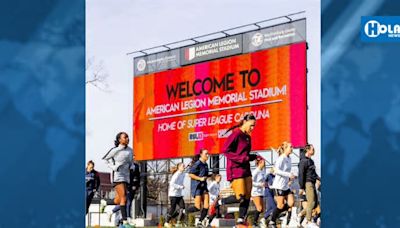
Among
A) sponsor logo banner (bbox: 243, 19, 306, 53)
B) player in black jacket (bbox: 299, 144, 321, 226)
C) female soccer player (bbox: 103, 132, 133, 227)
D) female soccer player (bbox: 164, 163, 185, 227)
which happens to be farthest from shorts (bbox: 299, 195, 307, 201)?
female soccer player (bbox: 103, 132, 133, 227)

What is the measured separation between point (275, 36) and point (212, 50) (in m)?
0.77

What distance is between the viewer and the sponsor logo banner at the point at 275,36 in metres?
7.94

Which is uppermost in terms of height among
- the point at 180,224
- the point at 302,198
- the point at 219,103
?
the point at 219,103

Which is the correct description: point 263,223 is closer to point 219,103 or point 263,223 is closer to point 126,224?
point 219,103

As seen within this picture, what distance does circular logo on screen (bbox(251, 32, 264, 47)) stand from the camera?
8.18m

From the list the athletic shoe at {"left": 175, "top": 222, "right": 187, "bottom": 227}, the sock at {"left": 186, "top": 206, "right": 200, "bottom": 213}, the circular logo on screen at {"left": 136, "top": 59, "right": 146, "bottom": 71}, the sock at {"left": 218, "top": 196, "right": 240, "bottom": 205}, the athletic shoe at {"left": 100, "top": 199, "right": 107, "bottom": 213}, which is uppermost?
the circular logo on screen at {"left": 136, "top": 59, "right": 146, "bottom": 71}

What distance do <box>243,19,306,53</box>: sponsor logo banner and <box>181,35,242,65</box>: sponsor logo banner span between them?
11 centimetres

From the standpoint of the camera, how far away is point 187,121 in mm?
8898

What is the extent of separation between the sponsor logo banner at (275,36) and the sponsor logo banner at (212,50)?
0.11m

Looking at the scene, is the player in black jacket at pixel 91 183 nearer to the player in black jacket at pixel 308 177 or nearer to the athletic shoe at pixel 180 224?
the athletic shoe at pixel 180 224

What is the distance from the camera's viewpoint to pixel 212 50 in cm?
848

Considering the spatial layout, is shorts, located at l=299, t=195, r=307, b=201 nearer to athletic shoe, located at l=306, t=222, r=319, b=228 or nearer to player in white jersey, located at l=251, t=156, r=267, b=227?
athletic shoe, located at l=306, t=222, r=319, b=228

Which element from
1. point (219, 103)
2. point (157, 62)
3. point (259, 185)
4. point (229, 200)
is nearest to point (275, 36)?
point (219, 103)

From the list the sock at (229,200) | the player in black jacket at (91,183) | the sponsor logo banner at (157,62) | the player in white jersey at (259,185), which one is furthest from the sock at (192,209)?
the sponsor logo banner at (157,62)
